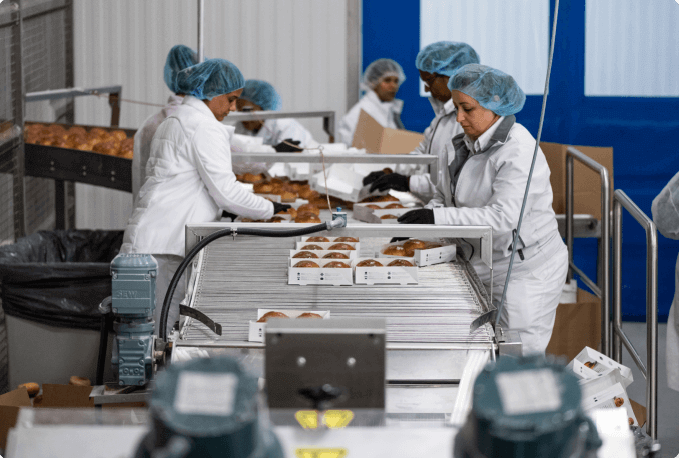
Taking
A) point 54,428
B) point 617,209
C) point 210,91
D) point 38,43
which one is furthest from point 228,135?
point 38,43

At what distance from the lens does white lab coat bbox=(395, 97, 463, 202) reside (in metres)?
3.67

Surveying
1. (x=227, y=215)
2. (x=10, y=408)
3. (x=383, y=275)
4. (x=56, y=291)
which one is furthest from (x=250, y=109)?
(x=383, y=275)

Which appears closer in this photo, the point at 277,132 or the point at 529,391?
the point at 529,391

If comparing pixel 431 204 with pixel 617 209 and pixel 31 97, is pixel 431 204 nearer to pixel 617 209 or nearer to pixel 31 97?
pixel 617 209

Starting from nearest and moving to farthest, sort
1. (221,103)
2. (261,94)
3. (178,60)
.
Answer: (221,103), (178,60), (261,94)

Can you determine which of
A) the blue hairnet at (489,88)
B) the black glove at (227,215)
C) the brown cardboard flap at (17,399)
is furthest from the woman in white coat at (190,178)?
the blue hairnet at (489,88)

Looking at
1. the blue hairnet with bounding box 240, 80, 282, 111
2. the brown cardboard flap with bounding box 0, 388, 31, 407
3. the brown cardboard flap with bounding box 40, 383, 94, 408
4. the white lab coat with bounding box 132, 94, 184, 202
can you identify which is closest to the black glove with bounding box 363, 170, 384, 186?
the white lab coat with bounding box 132, 94, 184, 202

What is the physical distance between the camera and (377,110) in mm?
5730

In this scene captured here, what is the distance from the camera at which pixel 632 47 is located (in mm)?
5617

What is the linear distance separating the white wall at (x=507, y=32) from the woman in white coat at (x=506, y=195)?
3.15 metres

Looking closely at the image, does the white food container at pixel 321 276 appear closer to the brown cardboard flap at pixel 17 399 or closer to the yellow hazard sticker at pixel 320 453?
the brown cardboard flap at pixel 17 399

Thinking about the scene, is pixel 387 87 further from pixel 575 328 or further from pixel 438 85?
pixel 575 328

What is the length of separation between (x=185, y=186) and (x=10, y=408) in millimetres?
1034

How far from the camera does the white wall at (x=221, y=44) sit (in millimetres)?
6250
